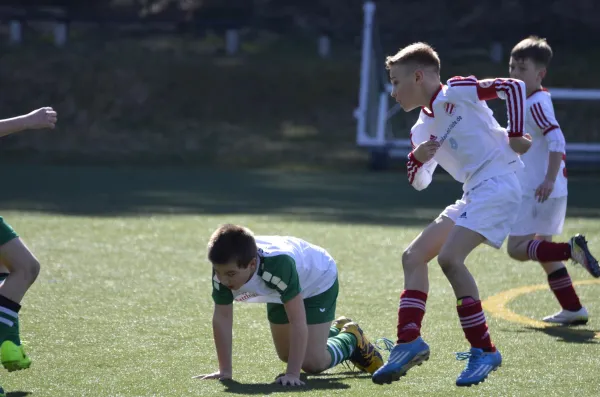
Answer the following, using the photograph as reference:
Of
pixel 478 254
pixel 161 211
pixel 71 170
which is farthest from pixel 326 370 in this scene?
pixel 71 170

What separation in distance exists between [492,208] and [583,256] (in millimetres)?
1386

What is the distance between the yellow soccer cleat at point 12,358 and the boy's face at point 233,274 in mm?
896

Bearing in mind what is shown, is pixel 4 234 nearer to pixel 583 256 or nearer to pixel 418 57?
pixel 418 57

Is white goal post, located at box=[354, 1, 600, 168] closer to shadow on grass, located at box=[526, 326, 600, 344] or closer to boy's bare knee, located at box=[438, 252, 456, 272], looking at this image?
shadow on grass, located at box=[526, 326, 600, 344]

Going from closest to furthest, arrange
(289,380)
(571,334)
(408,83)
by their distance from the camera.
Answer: (289,380)
(408,83)
(571,334)

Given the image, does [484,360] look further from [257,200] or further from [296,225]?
[257,200]

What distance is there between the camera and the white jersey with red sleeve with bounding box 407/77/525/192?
4.83m

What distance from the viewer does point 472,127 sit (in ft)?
16.0

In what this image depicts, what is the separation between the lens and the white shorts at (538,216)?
6.63 metres

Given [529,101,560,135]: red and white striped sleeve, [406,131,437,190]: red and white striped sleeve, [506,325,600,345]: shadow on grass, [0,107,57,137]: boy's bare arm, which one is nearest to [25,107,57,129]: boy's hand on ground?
[0,107,57,137]: boy's bare arm

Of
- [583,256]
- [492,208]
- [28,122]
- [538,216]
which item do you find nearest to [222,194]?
[538,216]

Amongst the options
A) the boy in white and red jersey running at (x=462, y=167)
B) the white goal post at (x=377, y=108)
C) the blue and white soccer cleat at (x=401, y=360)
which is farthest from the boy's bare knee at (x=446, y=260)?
the white goal post at (x=377, y=108)

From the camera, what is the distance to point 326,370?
5.29 m

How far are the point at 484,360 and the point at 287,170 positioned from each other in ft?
39.2
